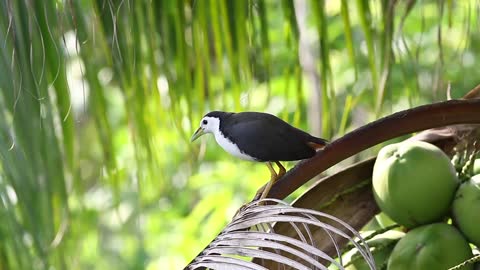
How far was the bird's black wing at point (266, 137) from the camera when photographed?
4.01 feet

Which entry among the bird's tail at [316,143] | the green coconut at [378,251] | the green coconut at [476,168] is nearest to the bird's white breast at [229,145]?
the bird's tail at [316,143]

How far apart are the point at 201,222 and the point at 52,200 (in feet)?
6.19

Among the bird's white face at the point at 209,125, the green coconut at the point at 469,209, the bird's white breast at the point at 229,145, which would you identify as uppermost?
the bird's white face at the point at 209,125

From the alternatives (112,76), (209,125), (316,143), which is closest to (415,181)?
(316,143)

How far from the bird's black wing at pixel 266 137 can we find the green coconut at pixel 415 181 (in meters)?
0.15

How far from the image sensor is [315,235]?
4.46 feet

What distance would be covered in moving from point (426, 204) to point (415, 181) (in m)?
0.04

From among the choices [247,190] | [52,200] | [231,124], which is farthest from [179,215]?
[231,124]

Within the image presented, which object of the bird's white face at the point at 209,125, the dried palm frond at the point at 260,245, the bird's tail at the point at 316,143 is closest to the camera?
the dried palm frond at the point at 260,245

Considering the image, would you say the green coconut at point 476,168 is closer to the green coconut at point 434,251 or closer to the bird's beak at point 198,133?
the green coconut at point 434,251

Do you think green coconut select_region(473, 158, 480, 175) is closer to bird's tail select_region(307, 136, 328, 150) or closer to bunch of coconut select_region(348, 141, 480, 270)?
bunch of coconut select_region(348, 141, 480, 270)

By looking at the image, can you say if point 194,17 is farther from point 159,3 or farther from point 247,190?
point 247,190

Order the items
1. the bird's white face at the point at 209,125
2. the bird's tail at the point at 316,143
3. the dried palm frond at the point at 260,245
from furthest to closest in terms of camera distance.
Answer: the bird's white face at the point at 209,125 → the bird's tail at the point at 316,143 → the dried palm frond at the point at 260,245

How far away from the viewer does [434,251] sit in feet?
4.15
